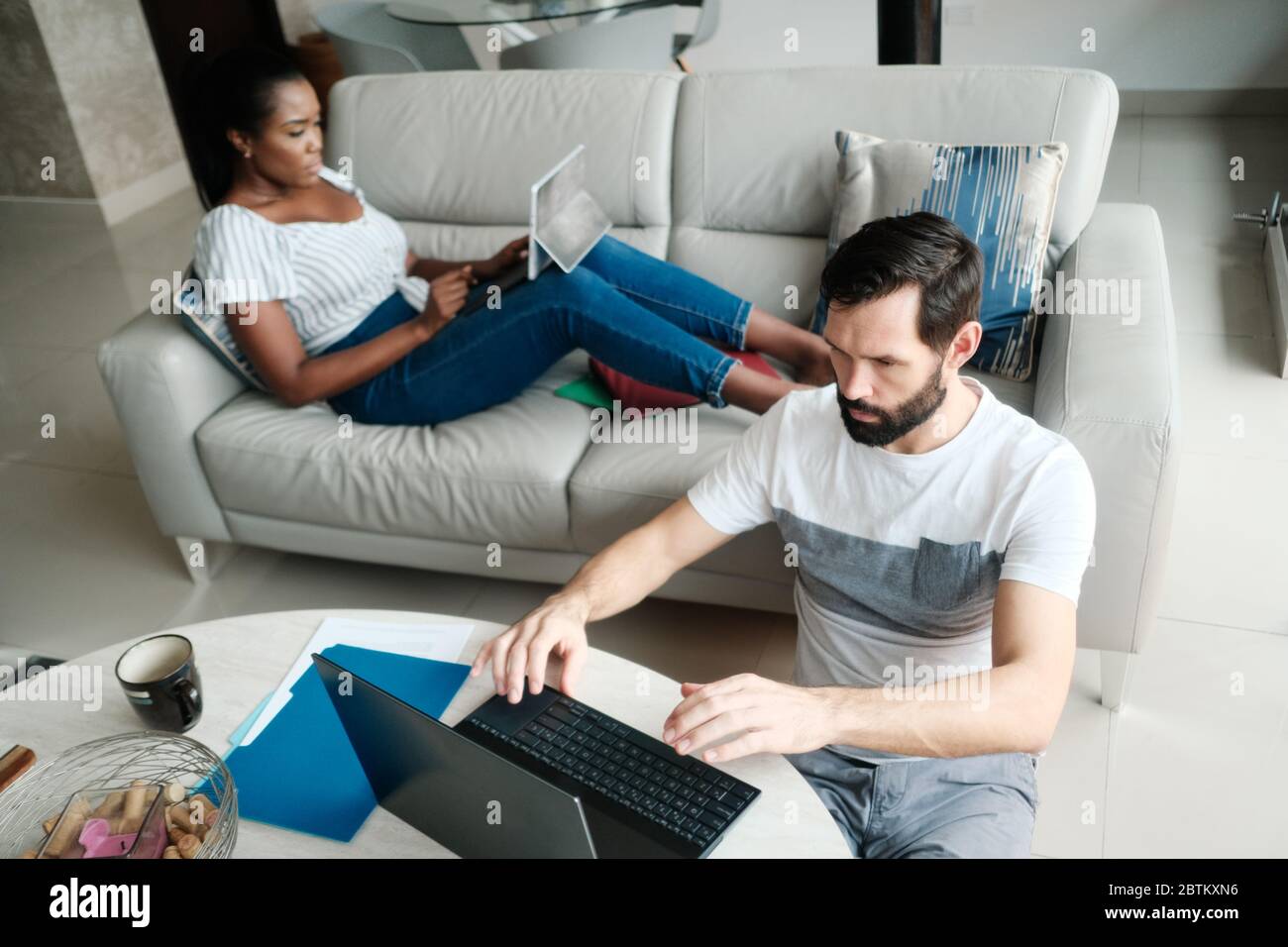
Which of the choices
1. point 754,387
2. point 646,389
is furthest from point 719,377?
point 646,389

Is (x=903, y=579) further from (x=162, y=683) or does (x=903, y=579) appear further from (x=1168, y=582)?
(x=1168, y=582)

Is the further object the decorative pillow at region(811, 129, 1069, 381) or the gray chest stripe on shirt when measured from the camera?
the decorative pillow at region(811, 129, 1069, 381)

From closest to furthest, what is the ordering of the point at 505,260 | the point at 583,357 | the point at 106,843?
1. the point at 106,843
2. the point at 505,260
3. the point at 583,357

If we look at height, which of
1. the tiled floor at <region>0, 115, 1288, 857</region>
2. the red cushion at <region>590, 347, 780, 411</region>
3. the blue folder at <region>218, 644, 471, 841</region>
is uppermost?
the red cushion at <region>590, 347, 780, 411</region>

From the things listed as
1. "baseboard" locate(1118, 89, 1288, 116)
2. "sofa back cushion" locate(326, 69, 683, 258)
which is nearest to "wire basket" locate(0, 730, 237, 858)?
"sofa back cushion" locate(326, 69, 683, 258)

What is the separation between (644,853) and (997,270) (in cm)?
143

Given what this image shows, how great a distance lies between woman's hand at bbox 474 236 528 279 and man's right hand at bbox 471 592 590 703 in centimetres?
111

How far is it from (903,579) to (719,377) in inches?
28.7

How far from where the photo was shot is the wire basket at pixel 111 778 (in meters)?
1.06

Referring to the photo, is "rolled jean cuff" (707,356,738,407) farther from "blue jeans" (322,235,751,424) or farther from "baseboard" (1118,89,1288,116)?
"baseboard" (1118,89,1288,116)

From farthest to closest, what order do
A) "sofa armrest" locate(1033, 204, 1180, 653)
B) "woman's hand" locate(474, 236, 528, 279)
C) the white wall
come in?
the white wall < "woman's hand" locate(474, 236, 528, 279) < "sofa armrest" locate(1033, 204, 1180, 653)

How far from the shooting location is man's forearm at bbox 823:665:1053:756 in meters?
1.17

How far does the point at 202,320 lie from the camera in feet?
7.11

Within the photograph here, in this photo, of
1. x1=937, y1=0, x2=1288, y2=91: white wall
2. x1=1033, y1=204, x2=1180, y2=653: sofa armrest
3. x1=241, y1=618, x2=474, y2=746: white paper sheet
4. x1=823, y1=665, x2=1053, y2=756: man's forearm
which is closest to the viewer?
x1=823, y1=665, x2=1053, y2=756: man's forearm
